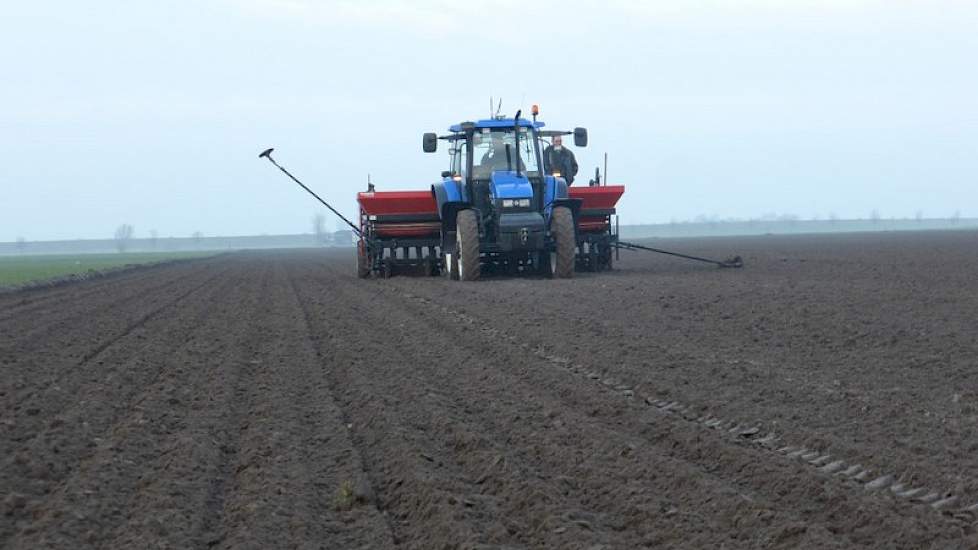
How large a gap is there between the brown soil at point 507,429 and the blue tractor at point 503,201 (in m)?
5.27

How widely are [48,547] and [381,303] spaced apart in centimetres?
1316

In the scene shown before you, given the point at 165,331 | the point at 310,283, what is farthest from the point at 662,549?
the point at 310,283

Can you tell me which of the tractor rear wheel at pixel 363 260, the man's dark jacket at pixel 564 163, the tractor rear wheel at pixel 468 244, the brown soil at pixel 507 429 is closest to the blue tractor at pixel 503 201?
the tractor rear wheel at pixel 468 244

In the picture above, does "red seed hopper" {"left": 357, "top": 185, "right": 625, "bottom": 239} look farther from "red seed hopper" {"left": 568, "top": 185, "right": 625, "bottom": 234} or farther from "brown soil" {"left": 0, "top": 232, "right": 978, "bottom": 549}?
"brown soil" {"left": 0, "top": 232, "right": 978, "bottom": 549}

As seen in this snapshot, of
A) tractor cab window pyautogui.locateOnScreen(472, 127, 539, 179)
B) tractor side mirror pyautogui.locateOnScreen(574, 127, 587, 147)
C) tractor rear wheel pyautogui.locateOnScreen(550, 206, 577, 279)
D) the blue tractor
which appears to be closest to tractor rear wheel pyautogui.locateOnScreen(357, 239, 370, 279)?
the blue tractor

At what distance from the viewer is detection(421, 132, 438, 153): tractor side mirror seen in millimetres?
21547

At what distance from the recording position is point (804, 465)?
22.0 ft

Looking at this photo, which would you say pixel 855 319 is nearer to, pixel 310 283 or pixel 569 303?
pixel 569 303

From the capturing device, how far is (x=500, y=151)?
22.1 m

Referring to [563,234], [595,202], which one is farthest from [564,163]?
[563,234]

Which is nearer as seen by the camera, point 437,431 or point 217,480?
point 217,480

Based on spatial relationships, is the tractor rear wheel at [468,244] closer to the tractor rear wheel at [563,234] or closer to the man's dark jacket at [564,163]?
the tractor rear wheel at [563,234]

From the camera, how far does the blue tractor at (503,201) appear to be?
69.6 ft

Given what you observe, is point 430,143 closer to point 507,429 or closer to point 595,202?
point 595,202
